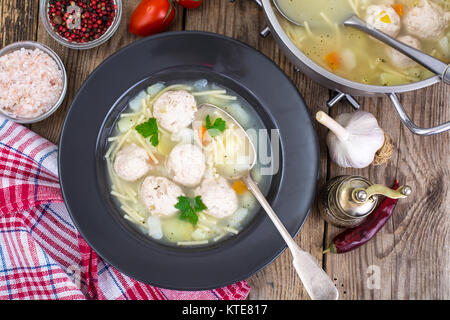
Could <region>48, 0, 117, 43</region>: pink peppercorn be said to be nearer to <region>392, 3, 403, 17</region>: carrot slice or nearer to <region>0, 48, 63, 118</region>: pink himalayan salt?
<region>0, 48, 63, 118</region>: pink himalayan salt

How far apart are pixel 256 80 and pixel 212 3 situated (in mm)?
488

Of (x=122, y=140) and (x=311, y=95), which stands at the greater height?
(x=311, y=95)

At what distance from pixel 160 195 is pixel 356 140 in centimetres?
79

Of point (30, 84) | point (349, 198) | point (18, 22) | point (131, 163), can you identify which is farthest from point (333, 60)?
point (18, 22)

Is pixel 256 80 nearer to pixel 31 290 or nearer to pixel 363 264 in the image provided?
pixel 363 264

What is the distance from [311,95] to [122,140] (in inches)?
33.2

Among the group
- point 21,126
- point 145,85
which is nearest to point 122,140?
point 145,85

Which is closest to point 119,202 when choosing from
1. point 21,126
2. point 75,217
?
point 75,217

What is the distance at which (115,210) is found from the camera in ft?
6.23

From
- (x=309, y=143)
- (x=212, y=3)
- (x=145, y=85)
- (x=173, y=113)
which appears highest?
(x=212, y=3)

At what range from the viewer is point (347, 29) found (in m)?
1.84

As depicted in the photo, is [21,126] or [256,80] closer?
[256,80]

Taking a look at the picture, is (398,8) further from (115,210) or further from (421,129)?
(115,210)

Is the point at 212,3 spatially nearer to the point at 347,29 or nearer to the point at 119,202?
the point at 347,29
